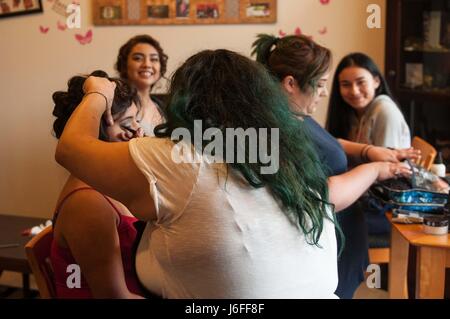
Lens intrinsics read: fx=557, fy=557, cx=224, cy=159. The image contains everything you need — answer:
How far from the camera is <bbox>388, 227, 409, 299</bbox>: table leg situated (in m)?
1.79

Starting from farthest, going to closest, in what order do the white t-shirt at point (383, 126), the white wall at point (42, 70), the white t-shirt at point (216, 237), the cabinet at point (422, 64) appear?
the white wall at point (42, 70), the cabinet at point (422, 64), the white t-shirt at point (383, 126), the white t-shirt at point (216, 237)

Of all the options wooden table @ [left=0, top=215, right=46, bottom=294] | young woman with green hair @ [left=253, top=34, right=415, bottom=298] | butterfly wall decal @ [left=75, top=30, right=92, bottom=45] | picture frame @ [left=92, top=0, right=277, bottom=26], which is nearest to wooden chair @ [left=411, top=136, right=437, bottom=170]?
young woman with green hair @ [left=253, top=34, right=415, bottom=298]

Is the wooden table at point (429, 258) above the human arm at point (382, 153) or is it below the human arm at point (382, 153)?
below

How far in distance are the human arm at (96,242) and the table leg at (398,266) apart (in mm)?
1052

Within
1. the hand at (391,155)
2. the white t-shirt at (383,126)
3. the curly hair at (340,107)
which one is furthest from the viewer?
the curly hair at (340,107)

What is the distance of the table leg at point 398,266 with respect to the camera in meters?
1.79

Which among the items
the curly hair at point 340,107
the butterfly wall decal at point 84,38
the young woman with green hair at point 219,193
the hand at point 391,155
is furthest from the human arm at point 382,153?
the butterfly wall decal at point 84,38

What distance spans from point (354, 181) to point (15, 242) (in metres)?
1.18

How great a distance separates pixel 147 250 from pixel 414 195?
89 centimetres

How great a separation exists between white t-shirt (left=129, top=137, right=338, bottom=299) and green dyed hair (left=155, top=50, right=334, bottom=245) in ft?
0.07

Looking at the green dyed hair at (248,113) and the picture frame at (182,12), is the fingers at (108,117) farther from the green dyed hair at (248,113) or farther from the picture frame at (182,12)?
the picture frame at (182,12)

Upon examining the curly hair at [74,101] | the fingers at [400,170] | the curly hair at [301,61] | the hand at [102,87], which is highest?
the curly hair at [301,61]

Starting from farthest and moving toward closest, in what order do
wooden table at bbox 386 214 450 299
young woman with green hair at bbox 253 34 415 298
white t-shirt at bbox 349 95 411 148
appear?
white t-shirt at bbox 349 95 411 148 → wooden table at bbox 386 214 450 299 → young woman with green hair at bbox 253 34 415 298

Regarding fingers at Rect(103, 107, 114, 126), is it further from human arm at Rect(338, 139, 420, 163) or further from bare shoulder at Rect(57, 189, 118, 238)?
human arm at Rect(338, 139, 420, 163)
